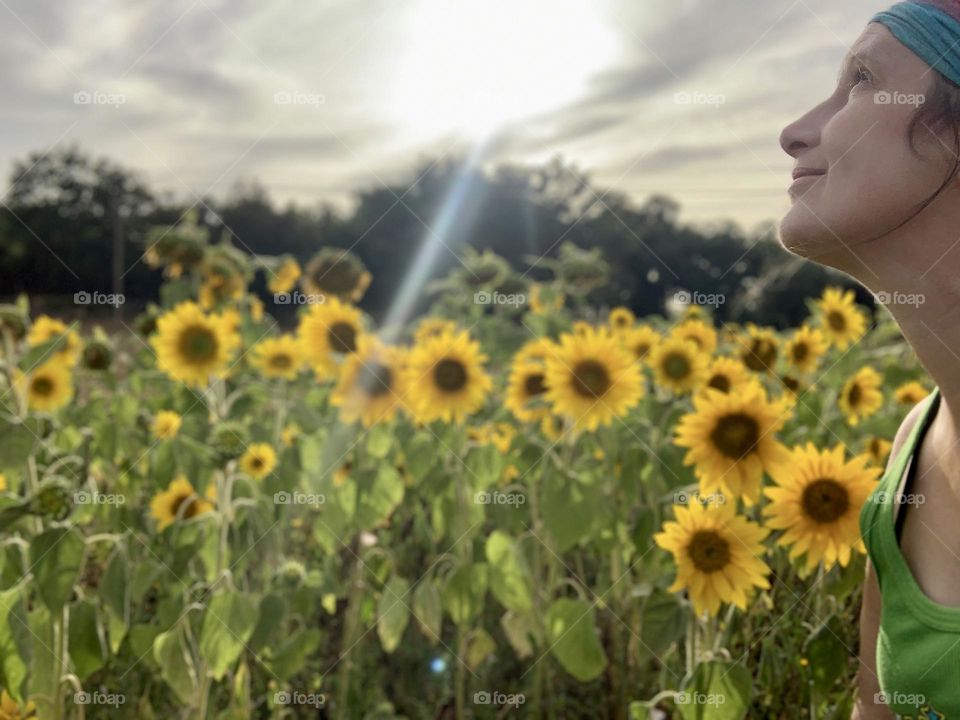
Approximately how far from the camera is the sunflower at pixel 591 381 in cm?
208

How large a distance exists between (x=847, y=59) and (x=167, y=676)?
4.41ft

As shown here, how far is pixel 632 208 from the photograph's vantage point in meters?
17.0

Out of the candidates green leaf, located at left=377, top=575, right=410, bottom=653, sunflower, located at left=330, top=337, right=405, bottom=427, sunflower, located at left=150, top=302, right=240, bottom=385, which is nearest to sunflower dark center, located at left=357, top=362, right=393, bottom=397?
sunflower, located at left=330, top=337, right=405, bottom=427

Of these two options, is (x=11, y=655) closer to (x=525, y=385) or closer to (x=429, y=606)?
(x=429, y=606)

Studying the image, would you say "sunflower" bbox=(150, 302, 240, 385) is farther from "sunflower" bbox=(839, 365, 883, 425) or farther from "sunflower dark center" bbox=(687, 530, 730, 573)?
"sunflower" bbox=(839, 365, 883, 425)

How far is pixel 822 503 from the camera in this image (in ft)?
4.87

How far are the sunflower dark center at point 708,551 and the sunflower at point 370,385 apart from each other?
88 centimetres

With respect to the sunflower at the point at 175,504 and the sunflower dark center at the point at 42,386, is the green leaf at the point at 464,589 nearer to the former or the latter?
the sunflower at the point at 175,504

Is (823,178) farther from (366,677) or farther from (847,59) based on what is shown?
(366,677)

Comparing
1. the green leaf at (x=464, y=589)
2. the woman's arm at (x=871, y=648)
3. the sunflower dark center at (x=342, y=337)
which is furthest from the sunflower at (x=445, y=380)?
the woman's arm at (x=871, y=648)

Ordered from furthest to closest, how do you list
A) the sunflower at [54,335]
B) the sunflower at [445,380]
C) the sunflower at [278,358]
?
the sunflower at [54,335] → the sunflower at [278,358] → the sunflower at [445,380]

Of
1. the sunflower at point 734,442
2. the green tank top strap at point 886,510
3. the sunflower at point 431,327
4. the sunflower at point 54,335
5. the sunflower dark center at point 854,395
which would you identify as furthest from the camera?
the sunflower at point 431,327

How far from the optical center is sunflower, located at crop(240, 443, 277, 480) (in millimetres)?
2156

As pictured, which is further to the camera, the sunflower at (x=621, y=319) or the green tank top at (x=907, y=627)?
the sunflower at (x=621, y=319)
